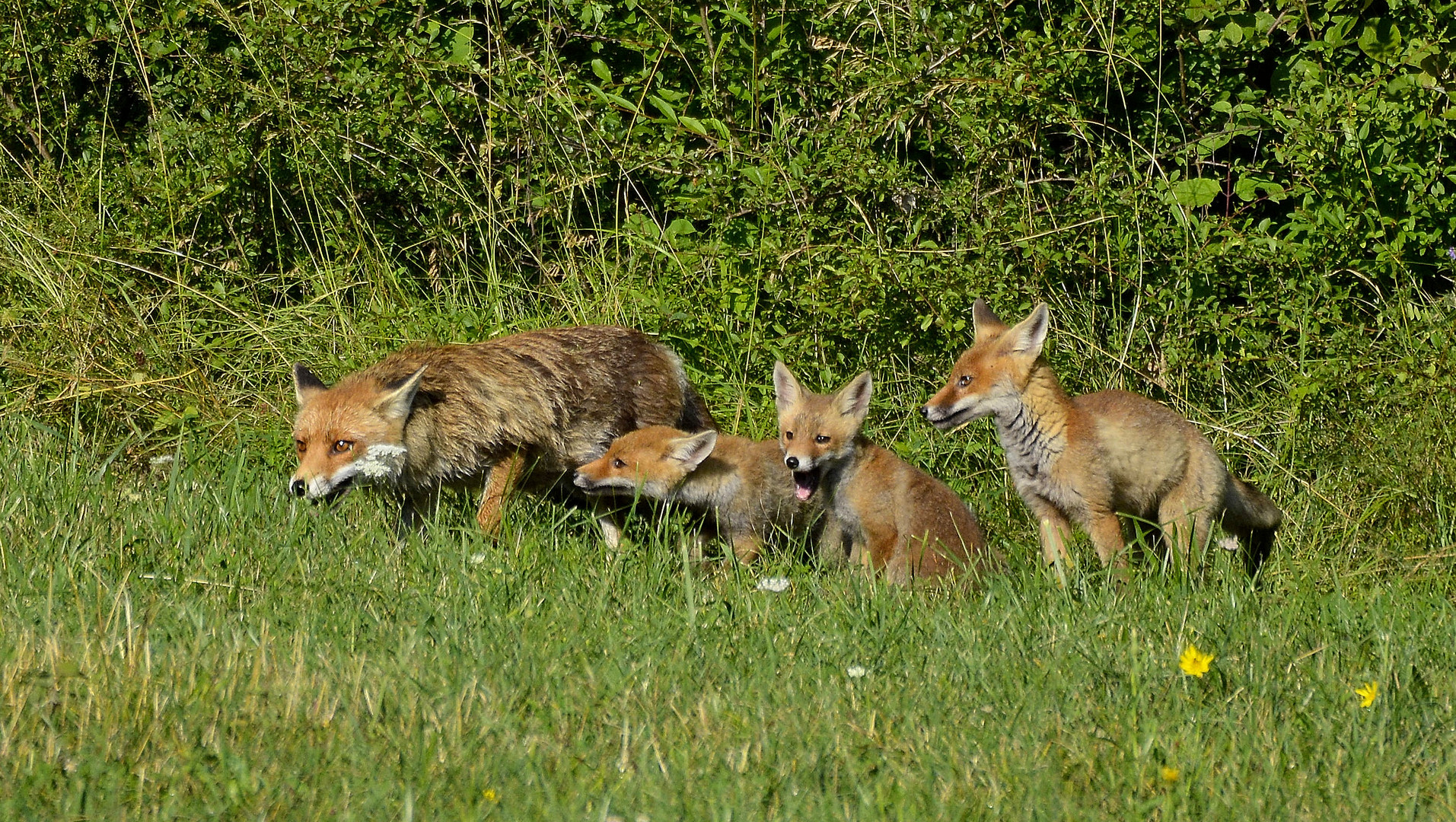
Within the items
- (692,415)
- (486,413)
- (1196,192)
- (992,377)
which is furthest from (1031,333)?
(486,413)

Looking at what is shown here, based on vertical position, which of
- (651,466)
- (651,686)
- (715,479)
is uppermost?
(651,686)

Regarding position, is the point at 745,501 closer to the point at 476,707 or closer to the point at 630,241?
the point at 630,241

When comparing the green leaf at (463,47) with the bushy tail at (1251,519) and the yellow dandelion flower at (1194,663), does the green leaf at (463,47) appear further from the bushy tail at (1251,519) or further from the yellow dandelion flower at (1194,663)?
the yellow dandelion flower at (1194,663)

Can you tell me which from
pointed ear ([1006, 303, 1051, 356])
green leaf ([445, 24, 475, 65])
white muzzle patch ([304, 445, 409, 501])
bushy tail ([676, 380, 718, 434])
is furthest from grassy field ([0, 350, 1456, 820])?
green leaf ([445, 24, 475, 65])

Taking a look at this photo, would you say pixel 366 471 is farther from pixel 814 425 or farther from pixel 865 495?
pixel 865 495

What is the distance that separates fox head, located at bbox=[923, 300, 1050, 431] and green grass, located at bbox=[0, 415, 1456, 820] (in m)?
0.90

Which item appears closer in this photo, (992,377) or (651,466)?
(992,377)

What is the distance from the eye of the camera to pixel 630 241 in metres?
8.14

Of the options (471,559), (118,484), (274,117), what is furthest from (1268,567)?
(274,117)

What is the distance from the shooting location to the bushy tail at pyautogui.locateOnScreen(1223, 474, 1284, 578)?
248 inches

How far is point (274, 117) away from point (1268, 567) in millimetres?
6151

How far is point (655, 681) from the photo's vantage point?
14.0 feet

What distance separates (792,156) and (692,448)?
206 centimetres

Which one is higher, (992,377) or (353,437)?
(992,377)
